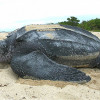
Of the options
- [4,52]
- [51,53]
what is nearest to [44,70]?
[51,53]

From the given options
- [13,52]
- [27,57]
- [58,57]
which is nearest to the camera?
[27,57]

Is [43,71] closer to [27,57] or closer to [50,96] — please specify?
[27,57]

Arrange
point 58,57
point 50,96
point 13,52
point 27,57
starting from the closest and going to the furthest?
point 50,96 < point 27,57 < point 58,57 < point 13,52

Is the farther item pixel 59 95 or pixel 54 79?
pixel 54 79

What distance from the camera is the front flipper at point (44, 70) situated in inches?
79.7

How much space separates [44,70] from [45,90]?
317 millimetres

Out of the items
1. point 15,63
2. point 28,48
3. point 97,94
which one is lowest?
point 97,94

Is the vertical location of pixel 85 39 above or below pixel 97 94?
above

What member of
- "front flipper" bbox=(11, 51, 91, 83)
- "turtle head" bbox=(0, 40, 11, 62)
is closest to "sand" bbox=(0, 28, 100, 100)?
"front flipper" bbox=(11, 51, 91, 83)

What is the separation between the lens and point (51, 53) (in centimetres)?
231

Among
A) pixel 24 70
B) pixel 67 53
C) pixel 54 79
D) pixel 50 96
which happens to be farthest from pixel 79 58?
pixel 50 96

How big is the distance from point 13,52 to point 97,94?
1.20 m

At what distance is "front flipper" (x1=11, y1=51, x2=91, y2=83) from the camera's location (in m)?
2.03

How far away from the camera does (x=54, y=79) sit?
201cm
